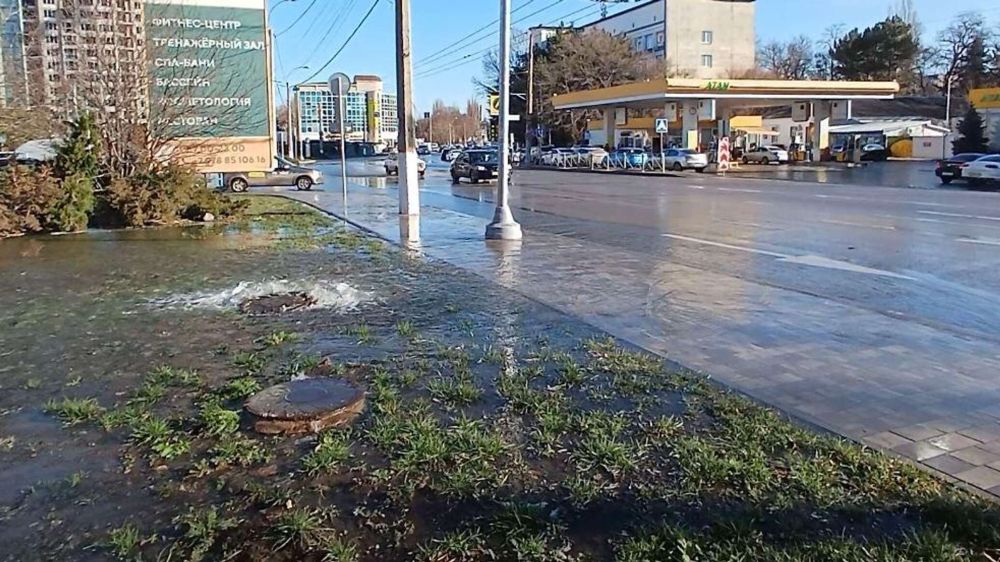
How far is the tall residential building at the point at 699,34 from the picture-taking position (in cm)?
8669

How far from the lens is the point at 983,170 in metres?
33.5

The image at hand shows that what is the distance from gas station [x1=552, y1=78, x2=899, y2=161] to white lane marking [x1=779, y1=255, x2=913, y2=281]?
1601 inches

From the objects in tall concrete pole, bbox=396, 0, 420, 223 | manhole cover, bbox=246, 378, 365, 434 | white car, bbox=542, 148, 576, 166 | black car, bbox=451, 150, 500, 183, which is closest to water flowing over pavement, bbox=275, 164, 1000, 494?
tall concrete pole, bbox=396, 0, 420, 223

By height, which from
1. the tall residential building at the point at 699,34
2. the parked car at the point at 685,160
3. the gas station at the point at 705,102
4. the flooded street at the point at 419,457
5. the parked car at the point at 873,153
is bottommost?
the flooded street at the point at 419,457

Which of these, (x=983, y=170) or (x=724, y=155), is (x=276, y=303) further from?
(x=724, y=155)

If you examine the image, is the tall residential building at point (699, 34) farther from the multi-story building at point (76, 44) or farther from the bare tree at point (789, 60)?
the multi-story building at point (76, 44)

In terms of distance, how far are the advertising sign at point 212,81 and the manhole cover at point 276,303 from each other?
1219cm

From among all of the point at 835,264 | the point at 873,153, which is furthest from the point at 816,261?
the point at 873,153

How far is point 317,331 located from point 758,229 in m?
11.7

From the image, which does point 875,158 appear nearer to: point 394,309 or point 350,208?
point 350,208

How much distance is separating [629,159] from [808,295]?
146ft

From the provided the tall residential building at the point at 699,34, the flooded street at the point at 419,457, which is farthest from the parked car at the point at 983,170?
the tall residential building at the point at 699,34

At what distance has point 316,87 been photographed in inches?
3204

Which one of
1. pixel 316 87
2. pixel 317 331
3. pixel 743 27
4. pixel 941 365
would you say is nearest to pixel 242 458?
pixel 317 331
